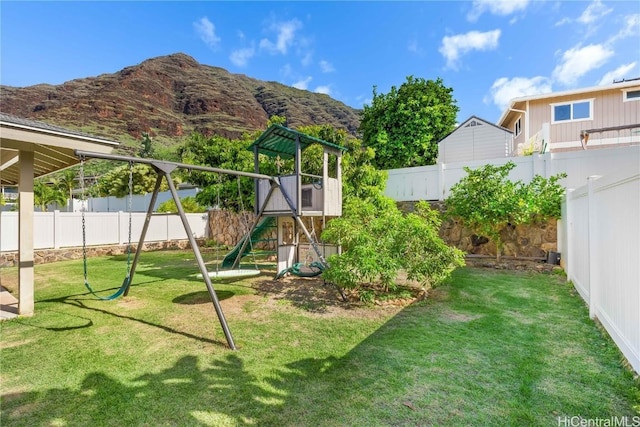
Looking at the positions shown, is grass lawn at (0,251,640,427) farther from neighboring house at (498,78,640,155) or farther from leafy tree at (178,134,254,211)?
neighboring house at (498,78,640,155)

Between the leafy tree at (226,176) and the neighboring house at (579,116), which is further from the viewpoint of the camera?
the leafy tree at (226,176)

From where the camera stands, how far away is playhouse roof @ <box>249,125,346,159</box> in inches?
292

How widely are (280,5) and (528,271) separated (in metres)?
23.0

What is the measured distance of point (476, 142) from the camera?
14219 mm

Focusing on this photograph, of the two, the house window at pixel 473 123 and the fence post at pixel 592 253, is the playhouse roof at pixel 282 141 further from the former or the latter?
the house window at pixel 473 123

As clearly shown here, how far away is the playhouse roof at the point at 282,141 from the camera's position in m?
7.42

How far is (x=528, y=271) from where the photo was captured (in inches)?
312

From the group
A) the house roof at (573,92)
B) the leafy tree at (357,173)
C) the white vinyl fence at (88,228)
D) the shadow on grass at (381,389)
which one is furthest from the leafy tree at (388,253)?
the house roof at (573,92)

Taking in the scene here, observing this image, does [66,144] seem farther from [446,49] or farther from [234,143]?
[446,49]

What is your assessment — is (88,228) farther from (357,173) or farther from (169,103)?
(169,103)

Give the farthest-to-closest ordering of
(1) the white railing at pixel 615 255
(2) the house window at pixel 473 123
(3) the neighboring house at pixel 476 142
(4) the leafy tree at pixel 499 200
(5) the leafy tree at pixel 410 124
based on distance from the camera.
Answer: (5) the leafy tree at pixel 410 124 < (2) the house window at pixel 473 123 < (3) the neighboring house at pixel 476 142 < (4) the leafy tree at pixel 499 200 < (1) the white railing at pixel 615 255

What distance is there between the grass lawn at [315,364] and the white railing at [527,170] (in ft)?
14.2

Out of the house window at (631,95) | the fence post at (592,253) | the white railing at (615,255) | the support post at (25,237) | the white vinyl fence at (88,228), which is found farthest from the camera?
the house window at (631,95)

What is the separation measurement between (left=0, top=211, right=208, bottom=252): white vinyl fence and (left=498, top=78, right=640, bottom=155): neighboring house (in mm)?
15566
